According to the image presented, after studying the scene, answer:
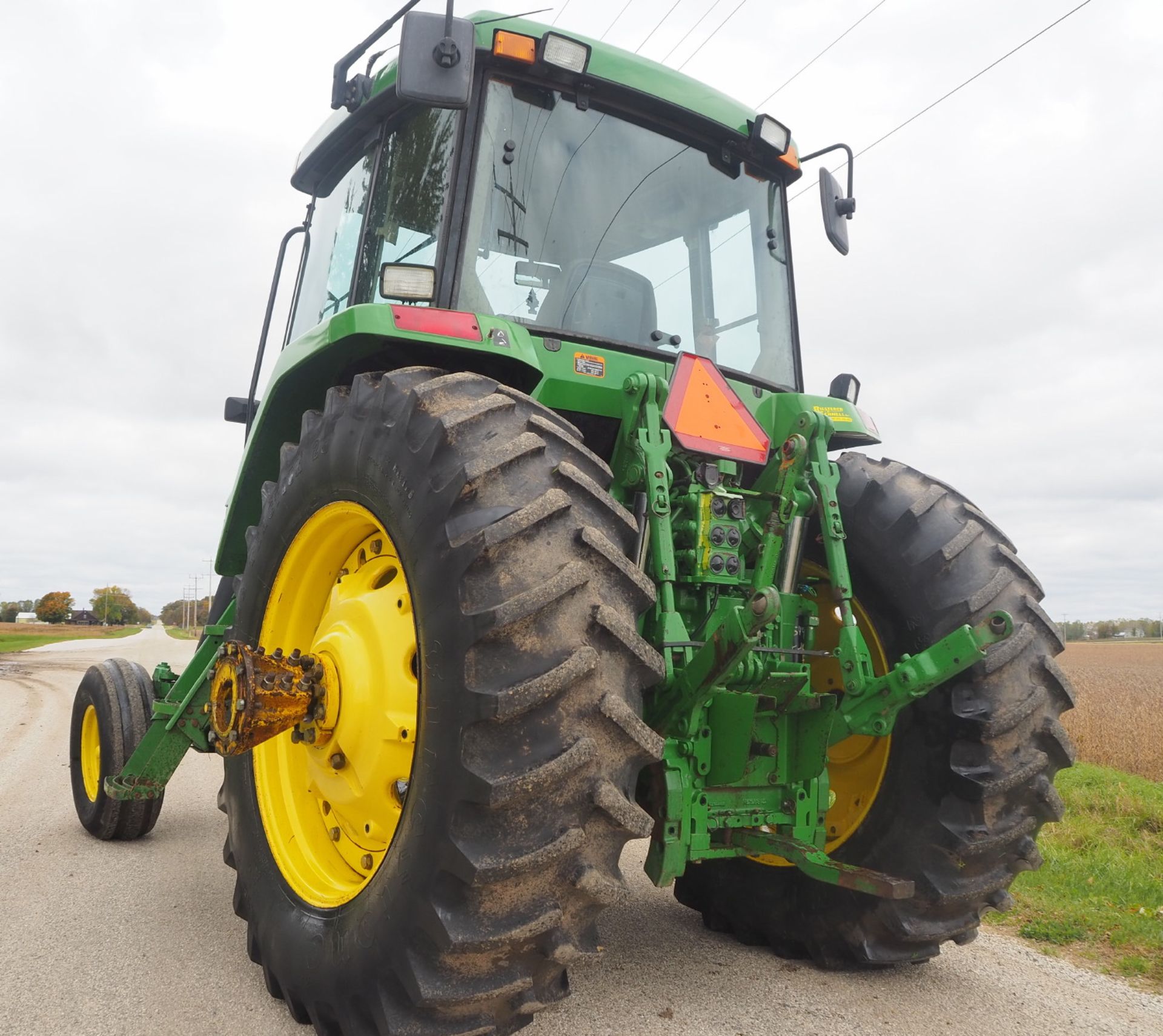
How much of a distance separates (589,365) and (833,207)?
182cm

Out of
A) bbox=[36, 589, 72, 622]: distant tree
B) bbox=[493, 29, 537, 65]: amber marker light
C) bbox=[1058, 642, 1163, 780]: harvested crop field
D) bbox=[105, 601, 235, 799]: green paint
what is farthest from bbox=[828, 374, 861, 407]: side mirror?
bbox=[36, 589, 72, 622]: distant tree

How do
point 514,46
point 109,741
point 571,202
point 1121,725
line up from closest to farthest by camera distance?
point 514,46 → point 571,202 → point 109,741 → point 1121,725

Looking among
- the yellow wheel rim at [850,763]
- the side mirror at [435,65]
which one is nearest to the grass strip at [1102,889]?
the yellow wheel rim at [850,763]

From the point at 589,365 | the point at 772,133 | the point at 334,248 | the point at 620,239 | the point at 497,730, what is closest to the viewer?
the point at 497,730

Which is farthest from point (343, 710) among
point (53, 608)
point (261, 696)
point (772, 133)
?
point (53, 608)

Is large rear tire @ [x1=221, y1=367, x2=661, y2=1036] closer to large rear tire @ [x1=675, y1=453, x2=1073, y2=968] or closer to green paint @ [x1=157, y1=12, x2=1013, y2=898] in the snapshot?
green paint @ [x1=157, y1=12, x2=1013, y2=898]

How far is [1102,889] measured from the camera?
172 inches

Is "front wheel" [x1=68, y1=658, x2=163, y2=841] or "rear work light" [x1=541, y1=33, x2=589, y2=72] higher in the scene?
"rear work light" [x1=541, y1=33, x2=589, y2=72]

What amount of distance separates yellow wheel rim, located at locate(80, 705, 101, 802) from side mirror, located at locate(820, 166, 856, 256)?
4.37 metres

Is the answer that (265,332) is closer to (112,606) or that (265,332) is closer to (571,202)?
(571,202)

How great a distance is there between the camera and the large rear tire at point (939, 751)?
2.79 m

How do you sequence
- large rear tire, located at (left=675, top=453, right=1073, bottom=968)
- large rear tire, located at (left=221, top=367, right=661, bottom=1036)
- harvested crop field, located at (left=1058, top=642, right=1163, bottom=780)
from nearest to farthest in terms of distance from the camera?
large rear tire, located at (left=221, top=367, right=661, bottom=1036)
large rear tire, located at (left=675, top=453, right=1073, bottom=968)
harvested crop field, located at (left=1058, top=642, right=1163, bottom=780)

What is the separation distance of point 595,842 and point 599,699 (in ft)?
1.01

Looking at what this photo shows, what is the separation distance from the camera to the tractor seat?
313cm
